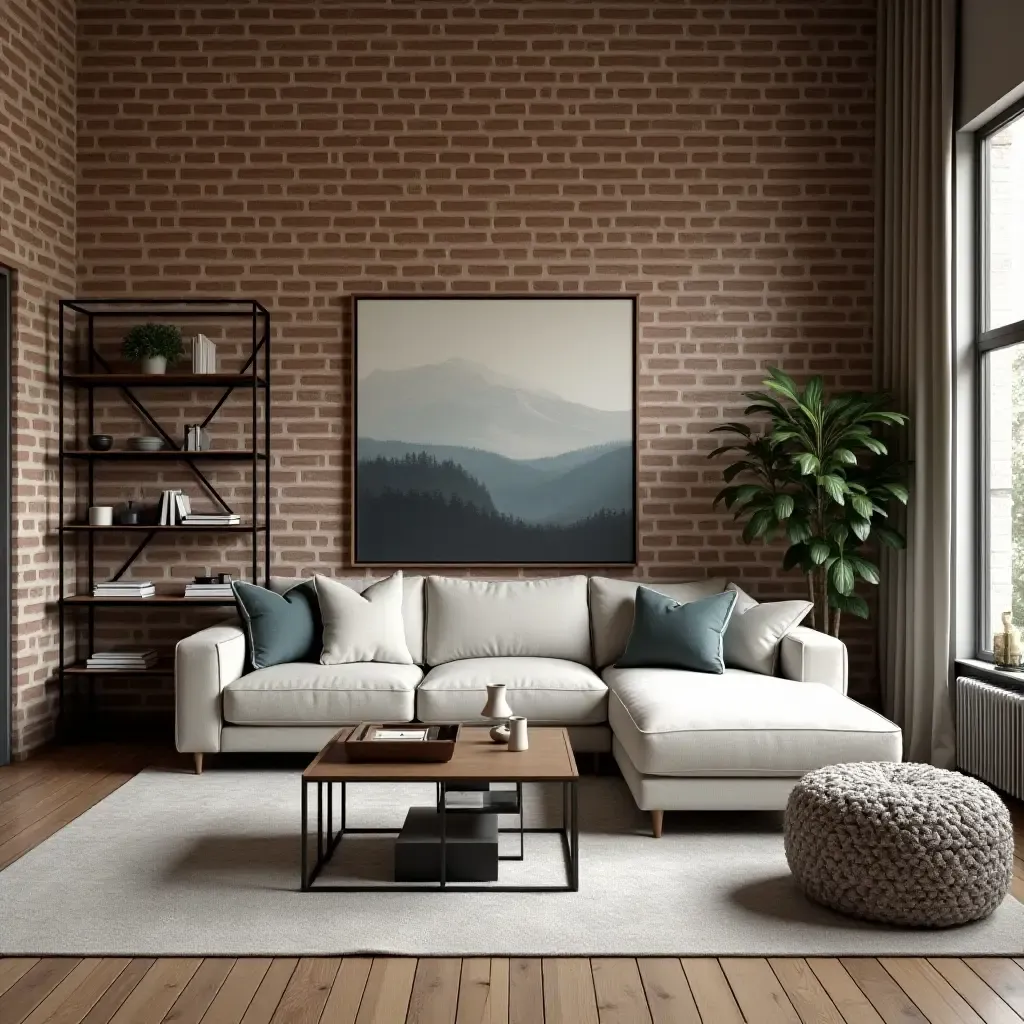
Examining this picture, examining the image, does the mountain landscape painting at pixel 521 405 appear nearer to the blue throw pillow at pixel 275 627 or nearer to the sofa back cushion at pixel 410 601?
the sofa back cushion at pixel 410 601

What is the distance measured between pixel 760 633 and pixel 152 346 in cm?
334

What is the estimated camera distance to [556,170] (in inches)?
231

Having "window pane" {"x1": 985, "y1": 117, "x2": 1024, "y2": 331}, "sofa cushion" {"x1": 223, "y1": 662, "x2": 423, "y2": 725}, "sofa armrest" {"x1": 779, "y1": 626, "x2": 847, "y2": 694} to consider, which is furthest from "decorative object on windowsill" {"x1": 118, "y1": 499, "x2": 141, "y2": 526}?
"window pane" {"x1": 985, "y1": 117, "x2": 1024, "y2": 331}

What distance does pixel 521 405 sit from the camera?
5867 millimetres

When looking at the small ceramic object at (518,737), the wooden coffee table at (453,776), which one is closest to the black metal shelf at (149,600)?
the wooden coffee table at (453,776)

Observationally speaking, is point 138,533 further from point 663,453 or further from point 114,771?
point 663,453

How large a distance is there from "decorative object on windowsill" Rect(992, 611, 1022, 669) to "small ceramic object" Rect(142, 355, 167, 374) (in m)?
4.16

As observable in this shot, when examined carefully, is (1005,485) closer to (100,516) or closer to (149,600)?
Result: (149,600)

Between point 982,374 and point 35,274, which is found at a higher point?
point 35,274

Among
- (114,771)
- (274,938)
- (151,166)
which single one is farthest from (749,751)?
(151,166)

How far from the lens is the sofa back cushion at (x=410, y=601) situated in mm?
5488

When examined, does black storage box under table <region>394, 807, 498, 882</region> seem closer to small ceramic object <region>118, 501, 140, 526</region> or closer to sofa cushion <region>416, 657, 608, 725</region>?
sofa cushion <region>416, 657, 608, 725</region>

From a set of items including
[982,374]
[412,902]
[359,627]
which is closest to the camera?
[412,902]

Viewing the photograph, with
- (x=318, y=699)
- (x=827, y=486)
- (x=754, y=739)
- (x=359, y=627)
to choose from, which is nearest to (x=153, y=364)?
(x=359, y=627)
